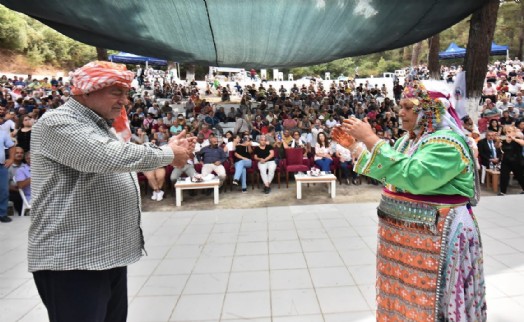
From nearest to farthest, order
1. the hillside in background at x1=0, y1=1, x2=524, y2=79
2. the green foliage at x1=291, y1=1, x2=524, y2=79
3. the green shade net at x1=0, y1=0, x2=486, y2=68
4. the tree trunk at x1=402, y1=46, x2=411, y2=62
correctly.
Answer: the green shade net at x1=0, y1=0, x2=486, y2=68 < the hillside in background at x1=0, y1=1, x2=524, y2=79 < the green foliage at x1=291, y1=1, x2=524, y2=79 < the tree trunk at x1=402, y1=46, x2=411, y2=62

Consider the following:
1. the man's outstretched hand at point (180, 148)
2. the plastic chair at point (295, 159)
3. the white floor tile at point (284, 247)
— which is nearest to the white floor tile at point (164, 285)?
the white floor tile at point (284, 247)

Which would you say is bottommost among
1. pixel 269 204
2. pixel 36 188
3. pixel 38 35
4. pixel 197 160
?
pixel 269 204

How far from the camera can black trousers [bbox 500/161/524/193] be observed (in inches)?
250

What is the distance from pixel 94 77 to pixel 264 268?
2.56 m

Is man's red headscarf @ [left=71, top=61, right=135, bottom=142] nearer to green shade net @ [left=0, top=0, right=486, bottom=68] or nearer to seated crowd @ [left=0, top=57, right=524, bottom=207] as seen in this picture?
green shade net @ [left=0, top=0, right=486, bottom=68]

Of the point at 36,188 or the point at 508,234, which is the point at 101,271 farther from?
the point at 508,234

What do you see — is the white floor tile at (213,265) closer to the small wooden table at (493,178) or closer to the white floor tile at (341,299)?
the white floor tile at (341,299)

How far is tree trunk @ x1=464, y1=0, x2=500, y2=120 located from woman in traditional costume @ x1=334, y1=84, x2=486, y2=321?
809 centimetres

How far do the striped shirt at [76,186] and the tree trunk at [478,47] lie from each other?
362 inches

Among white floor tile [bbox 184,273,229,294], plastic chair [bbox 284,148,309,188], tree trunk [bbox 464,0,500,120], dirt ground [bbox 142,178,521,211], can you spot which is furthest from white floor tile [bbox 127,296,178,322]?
tree trunk [bbox 464,0,500,120]

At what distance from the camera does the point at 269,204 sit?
20.8 feet

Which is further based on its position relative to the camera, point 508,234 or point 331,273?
point 508,234

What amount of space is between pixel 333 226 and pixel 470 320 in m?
2.91

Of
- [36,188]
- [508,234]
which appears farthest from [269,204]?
[36,188]
